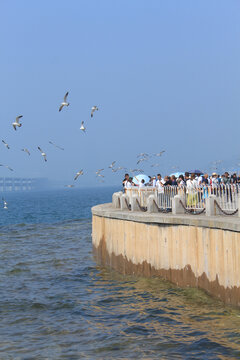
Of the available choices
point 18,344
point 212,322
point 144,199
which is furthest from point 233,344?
point 144,199

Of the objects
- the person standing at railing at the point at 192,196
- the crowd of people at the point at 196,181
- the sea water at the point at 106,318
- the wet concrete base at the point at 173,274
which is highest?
the crowd of people at the point at 196,181

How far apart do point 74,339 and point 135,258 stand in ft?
25.6

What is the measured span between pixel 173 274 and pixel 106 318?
11.2 feet

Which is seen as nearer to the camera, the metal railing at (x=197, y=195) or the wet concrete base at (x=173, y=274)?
the wet concrete base at (x=173, y=274)

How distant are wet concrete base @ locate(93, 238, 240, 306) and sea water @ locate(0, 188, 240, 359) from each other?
0.84 feet

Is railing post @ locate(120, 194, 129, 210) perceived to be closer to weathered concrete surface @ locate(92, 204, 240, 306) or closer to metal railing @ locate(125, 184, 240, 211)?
metal railing @ locate(125, 184, 240, 211)

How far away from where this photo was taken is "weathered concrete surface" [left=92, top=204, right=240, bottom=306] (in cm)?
1574

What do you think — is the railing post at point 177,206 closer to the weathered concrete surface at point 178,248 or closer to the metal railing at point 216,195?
the metal railing at point 216,195

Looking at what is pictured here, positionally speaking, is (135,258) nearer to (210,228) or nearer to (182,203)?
(182,203)

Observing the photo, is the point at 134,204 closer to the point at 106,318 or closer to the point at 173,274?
the point at 173,274

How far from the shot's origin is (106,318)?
16938mm

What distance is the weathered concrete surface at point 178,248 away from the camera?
15742 mm

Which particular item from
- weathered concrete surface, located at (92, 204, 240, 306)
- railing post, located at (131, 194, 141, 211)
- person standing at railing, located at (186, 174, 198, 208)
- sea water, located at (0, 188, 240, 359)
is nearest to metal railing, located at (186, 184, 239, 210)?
person standing at railing, located at (186, 174, 198, 208)

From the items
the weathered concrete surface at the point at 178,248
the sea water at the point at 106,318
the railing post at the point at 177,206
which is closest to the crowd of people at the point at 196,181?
the railing post at the point at 177,206
